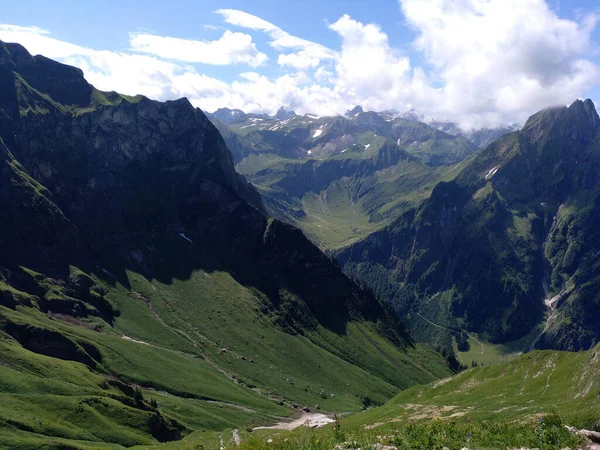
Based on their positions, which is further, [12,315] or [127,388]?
[12,315]

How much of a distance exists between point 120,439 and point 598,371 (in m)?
114

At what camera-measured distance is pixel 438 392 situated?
486 feet

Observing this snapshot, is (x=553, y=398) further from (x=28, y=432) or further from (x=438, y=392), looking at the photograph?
(x=28, y=432)

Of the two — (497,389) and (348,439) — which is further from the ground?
(348,439)

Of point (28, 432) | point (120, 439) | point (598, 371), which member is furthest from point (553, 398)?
point (28, 432)

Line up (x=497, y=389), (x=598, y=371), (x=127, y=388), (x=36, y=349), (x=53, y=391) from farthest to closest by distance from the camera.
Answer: (x=36, y=349)
(x=127, y=388)
(x=53, y=391)
(x=497, y=389)
(x=598, y=371)

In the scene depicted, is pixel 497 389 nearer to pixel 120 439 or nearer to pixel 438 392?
pixel 438 392

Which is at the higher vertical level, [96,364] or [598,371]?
[598,371]

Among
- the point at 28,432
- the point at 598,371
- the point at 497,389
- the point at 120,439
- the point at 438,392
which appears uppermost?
the point at 598,371

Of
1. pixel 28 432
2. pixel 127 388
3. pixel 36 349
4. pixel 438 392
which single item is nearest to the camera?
pixel 28 432

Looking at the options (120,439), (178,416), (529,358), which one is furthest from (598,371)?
(178,416)

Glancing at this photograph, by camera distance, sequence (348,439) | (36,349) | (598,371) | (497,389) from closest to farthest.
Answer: (348,439)
(598,371)
(497,389)
(36,349)

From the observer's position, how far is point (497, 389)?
120 m

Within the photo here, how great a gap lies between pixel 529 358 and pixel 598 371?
157 ft
